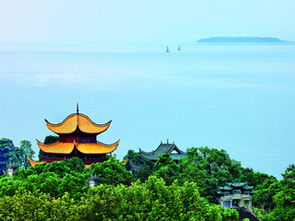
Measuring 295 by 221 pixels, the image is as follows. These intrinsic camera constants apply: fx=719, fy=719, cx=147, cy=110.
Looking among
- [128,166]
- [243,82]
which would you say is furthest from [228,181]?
[243,82]

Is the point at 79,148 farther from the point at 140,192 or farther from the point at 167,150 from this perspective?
the point at 140,192

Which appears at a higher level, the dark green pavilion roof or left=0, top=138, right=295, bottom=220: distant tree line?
the dark green pavilion roof

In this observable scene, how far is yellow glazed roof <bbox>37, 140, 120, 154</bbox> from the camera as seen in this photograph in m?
50.8

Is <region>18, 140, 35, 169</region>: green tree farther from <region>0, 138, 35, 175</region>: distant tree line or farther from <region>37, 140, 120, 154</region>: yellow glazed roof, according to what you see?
<region>37, 140, 120, 154</region>: yellow glazed roof

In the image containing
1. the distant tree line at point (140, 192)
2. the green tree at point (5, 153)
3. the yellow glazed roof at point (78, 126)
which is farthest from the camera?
the green tree at point (5, 153)

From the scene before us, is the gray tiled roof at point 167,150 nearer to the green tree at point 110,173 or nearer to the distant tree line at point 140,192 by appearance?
the distant tree line at point 140,192

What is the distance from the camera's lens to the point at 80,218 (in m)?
26.6

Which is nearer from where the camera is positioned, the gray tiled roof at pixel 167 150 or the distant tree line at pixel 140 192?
the distant tree line at pixel 140 192

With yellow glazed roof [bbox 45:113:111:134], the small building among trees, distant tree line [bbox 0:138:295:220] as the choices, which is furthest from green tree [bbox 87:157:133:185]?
yellow glazed roof [bbox 45:113:111:134]

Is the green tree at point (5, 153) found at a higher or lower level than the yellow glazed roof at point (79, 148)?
higher

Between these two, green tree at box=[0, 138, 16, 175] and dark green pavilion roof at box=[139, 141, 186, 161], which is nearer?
dark green pavilion roof at box=[139, 141, 186, 161]

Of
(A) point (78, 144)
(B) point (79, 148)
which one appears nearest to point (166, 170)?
(B) point (79, 148)

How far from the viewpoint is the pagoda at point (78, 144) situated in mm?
50875

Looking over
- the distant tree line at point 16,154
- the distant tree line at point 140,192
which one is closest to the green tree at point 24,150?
the distant tree line at point 16,154
